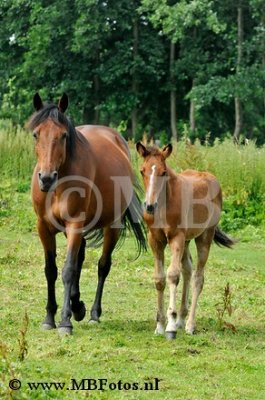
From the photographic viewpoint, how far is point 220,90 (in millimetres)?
32469

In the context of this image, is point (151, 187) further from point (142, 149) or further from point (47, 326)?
point (47, 326)

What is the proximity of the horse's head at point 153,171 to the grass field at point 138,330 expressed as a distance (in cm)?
120

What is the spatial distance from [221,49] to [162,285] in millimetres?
29264

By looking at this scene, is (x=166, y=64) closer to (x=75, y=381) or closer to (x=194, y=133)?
(x=194, y=133)

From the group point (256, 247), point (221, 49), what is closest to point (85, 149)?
point (256, 247)

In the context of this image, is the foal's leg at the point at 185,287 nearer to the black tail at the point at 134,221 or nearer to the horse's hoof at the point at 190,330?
the horse's hoof at the point at 190,330

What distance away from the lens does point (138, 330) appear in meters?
8.89

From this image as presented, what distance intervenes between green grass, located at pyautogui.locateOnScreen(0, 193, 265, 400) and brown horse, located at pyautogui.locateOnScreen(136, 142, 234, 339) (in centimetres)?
34

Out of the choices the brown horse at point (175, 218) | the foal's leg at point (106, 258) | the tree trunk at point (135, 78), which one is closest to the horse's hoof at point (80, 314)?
the foal's leg at point (106, 258)

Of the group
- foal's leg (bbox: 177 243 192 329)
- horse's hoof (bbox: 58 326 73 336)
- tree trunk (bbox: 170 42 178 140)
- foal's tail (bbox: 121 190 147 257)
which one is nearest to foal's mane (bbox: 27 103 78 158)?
foal's leg (bbox: 177 243 192 329)

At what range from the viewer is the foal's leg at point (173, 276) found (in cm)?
841

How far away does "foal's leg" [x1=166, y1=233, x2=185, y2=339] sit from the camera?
8.41m

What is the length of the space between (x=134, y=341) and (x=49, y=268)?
1392mm

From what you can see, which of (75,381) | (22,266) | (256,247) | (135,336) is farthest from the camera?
(256,247)
